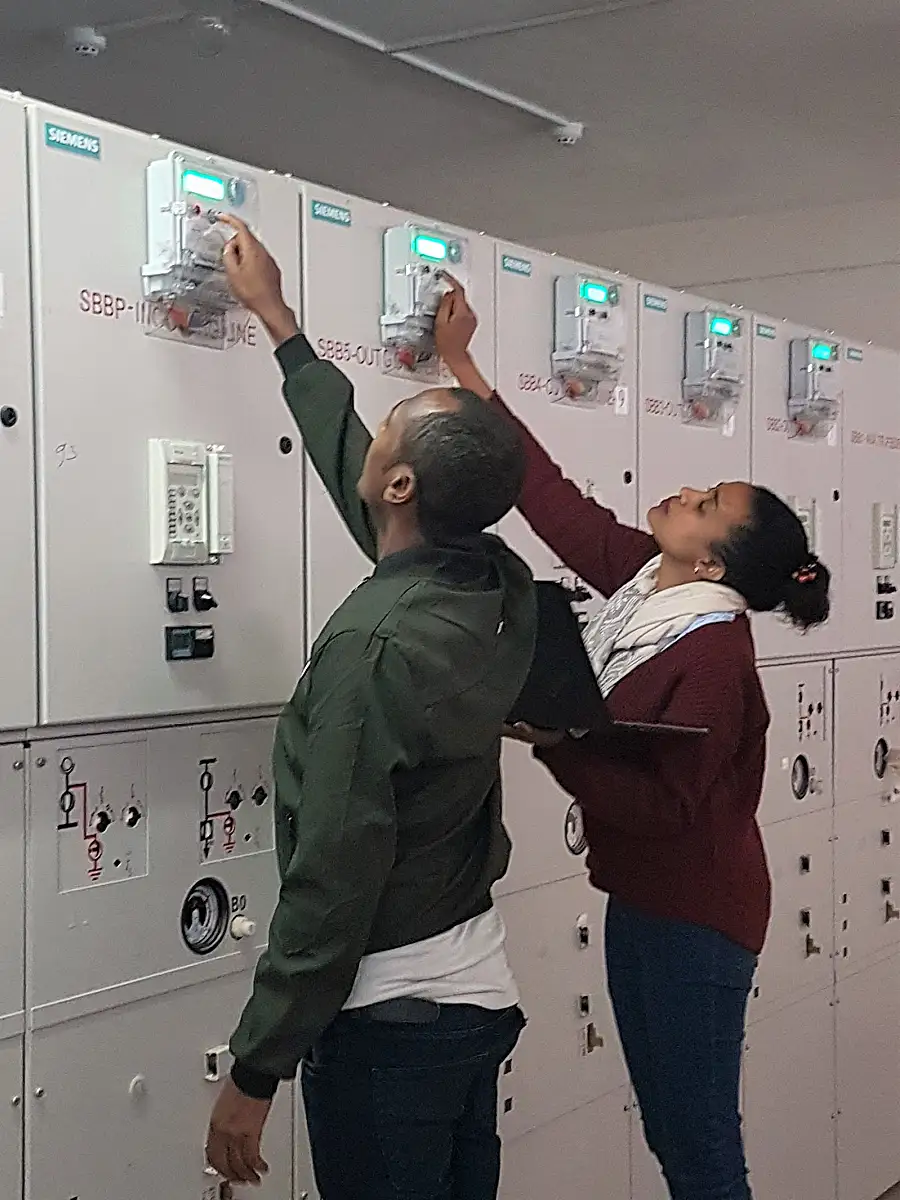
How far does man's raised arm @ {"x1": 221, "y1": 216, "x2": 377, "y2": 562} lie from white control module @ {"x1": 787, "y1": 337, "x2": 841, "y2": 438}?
1845 mm

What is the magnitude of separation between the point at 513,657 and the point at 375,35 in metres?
2.49

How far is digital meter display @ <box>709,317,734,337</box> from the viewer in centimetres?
337

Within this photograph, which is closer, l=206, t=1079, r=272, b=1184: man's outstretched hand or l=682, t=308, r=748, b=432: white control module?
l=206, t=1079, r=272, b=1184: man's outstretched hand

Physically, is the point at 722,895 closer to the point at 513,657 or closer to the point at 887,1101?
the point at 513,657

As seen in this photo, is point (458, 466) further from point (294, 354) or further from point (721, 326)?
point (721, 326)

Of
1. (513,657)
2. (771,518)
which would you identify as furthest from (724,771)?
(513,657)

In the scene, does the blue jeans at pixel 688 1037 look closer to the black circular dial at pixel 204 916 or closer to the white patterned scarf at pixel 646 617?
the white patterned scarf at pixel 646 617

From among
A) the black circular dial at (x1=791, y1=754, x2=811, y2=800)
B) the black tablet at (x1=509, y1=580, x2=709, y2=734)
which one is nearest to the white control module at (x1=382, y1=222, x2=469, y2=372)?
the black tablet at (x1=509, y1=580, x2=709, y2=734)

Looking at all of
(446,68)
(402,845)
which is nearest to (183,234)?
(402,845)

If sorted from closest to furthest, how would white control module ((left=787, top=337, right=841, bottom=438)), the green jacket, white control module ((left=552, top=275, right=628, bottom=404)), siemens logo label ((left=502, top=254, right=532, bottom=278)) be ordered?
the green jacket, siemens logo label ((left=502, top=254, right=532, bottom=278)), white control module ((left=552, top=275, right=628, bottom=404)), white control module ((left=787, top=337, right=841, bottom=438))

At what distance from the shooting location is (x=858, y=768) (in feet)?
13.0

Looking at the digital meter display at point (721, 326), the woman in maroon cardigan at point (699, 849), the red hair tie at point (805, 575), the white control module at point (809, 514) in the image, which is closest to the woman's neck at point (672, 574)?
the woman in maroon cardigan at point (699, 849)

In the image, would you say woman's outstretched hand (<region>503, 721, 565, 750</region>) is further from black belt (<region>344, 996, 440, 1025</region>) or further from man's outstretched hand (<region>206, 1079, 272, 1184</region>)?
man's outstretched hand (<region>206, 1079, 272, 1184</region>)

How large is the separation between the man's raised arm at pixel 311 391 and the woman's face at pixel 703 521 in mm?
609
